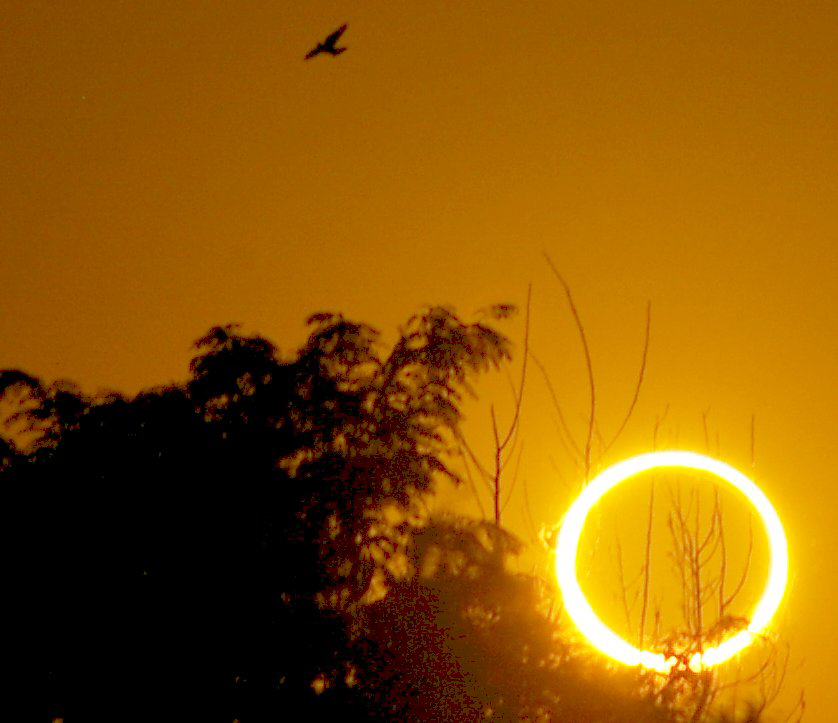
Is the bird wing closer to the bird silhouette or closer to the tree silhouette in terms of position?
the bird silhouette

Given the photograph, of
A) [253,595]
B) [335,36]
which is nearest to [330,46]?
[335,36]

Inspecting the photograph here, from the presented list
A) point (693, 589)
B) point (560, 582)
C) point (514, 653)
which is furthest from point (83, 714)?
point (693, 589)

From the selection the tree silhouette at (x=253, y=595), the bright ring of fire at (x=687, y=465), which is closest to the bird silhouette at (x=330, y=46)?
the tree silhouette at (x=253, y=595)

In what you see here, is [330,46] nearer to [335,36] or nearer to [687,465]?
[335,36]

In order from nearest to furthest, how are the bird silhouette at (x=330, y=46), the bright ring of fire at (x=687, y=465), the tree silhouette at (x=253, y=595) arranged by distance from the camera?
the tree silhouette at (x=253, y=595), the bright ring of fire at (x=687, y=465), the bird silhouette at (x=330, y=46)

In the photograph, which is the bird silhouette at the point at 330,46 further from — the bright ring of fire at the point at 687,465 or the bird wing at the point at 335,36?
the bright ring of fire at the point at 687,465

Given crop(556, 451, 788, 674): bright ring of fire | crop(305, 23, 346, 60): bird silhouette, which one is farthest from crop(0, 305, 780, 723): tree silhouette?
crop(305, 23, 346, 60): bird silhouette
